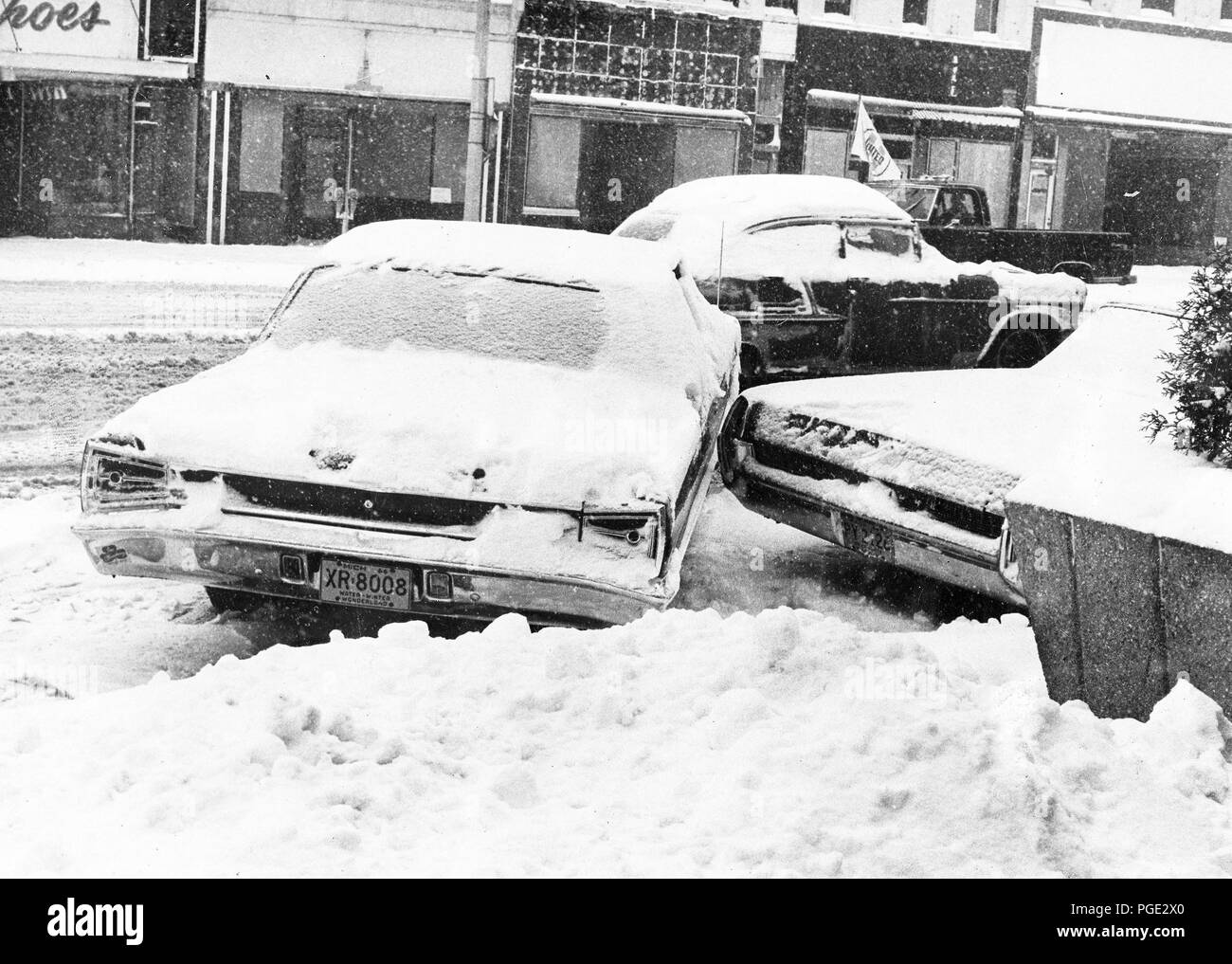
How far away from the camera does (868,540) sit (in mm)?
6750

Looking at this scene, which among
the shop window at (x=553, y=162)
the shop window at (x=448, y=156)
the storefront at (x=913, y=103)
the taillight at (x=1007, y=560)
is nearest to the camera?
the taillight at (x=1007, y=560)


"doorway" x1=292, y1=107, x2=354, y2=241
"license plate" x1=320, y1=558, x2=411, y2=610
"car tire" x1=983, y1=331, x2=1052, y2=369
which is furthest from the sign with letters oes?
"license plate" x1=320, y1=558, x2=411, y2=610

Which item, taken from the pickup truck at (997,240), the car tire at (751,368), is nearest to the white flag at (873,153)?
the pickup truck at (997,240)

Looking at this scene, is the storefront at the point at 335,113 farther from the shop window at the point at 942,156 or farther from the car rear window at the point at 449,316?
the car rear window at the point at 449,316

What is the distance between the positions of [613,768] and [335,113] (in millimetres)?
25734

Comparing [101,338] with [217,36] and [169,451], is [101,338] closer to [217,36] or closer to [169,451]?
[169,451]

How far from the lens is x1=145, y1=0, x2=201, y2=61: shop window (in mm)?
25953

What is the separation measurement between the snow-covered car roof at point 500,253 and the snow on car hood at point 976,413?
978mm

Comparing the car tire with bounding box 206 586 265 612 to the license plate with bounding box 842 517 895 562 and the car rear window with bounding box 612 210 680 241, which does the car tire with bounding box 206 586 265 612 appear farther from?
the car rear window with bounding box 612 210 680 241

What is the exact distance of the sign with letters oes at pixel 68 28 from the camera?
25.2m

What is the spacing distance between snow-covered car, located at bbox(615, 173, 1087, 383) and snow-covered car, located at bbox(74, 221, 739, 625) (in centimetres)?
494

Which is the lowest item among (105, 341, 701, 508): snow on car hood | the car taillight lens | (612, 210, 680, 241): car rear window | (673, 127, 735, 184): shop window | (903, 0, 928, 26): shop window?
the car taillight lens

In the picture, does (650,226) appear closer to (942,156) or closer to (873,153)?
(873,153)
